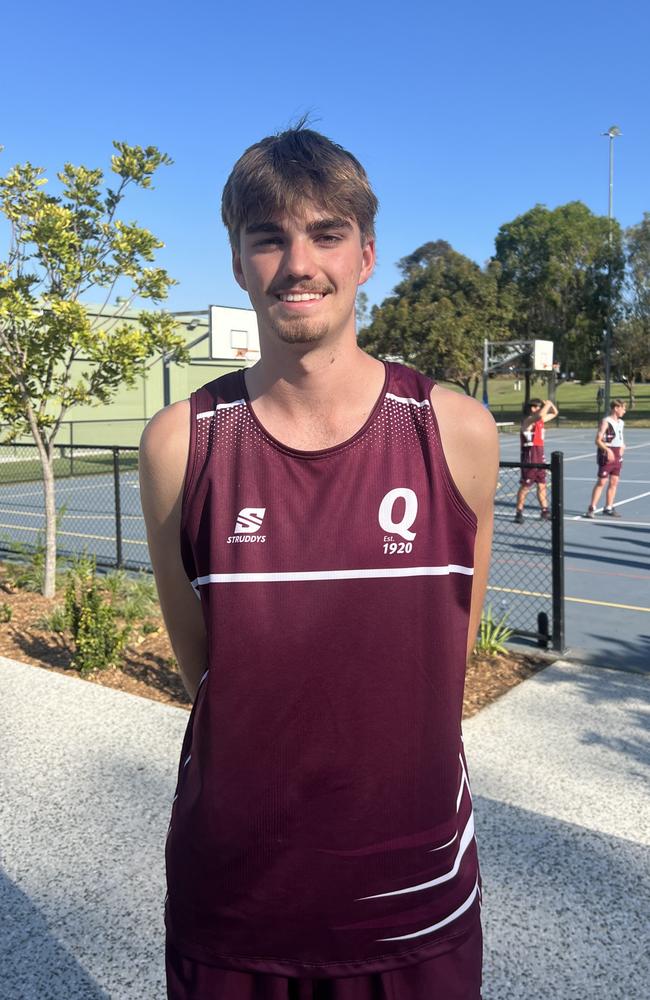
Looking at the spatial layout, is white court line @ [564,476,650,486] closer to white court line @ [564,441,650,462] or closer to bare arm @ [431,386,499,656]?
white court line @ [564,441,650,462]

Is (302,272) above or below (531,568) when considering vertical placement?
above

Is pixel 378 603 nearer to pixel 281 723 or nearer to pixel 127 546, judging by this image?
pixel 281 723

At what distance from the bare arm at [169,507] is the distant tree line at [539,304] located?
139 feet

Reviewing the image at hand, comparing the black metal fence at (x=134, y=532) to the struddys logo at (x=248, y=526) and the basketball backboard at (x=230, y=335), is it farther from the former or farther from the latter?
the struddys logo at (x=248, y=526)

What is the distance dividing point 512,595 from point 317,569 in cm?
784

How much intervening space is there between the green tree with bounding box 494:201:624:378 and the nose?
45.5m

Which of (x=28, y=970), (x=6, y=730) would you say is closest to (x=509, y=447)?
(x=6, y=730)

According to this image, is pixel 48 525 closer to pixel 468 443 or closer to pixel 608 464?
pixel 468 443

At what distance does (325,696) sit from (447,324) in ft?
141

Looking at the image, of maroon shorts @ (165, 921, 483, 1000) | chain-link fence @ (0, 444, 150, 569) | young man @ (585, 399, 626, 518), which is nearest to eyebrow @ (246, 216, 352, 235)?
maroon shorts @ (165, 921, 483, 1000)

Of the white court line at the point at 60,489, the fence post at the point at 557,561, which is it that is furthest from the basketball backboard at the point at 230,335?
the fence post at the point at 557,561

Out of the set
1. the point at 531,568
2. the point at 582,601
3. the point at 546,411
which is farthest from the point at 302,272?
the point at 546,411

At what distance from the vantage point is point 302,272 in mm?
1523

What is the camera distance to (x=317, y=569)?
1516 mm
